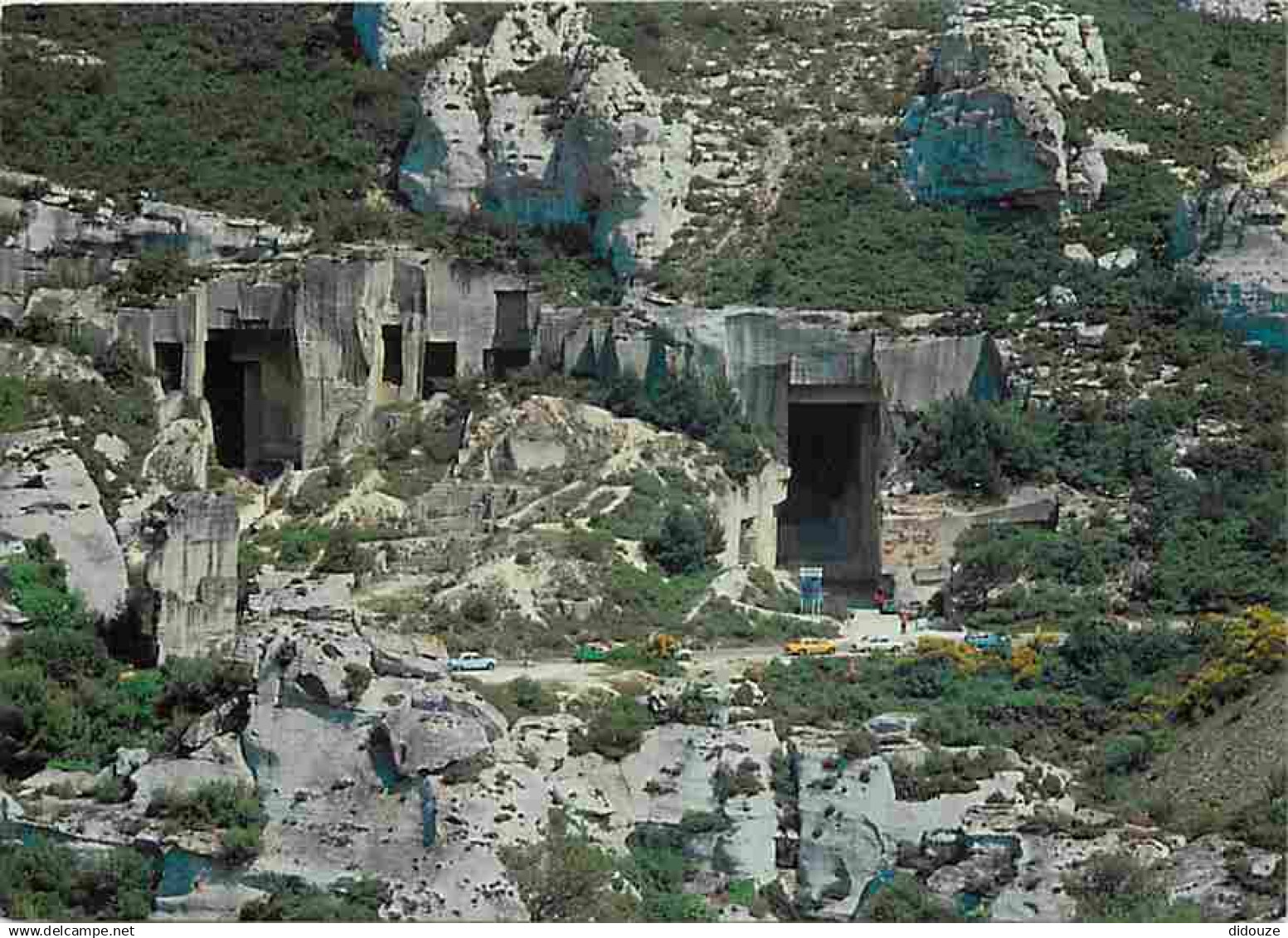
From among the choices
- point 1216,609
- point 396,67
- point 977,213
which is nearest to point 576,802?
point 1216,609

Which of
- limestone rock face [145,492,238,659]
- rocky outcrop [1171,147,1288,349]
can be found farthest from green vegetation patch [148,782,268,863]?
rocky outcrop [1171,147,1288,349]

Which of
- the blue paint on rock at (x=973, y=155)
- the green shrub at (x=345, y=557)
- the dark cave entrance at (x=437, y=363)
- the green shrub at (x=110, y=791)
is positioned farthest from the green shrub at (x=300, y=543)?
the blue paint on rock at (x=973, y=155)

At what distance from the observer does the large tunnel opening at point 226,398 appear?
72688mm

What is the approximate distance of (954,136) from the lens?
7625 centimetres

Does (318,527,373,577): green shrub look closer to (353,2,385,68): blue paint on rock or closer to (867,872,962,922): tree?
(867,872,962,922): tree

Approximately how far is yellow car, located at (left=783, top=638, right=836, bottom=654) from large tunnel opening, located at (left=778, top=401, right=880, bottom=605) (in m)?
7.80

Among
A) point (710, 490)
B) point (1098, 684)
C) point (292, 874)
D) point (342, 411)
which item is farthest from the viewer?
point (342, 411)

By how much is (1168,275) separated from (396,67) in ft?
61.1

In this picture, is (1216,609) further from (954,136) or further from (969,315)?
(954,136)

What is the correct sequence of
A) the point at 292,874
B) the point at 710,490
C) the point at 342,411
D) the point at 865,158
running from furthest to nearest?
the point at 865,158
the point at 342,411
the point at 710,490
the point at 292,874

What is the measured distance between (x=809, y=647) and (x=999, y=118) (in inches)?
735

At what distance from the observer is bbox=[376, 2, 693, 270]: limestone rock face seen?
75.2 meters

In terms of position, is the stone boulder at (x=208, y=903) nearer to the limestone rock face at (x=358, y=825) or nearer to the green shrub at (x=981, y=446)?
the limestone rock face at (x=358, y=825)

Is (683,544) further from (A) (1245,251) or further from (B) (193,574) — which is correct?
(A) (1245,251)
